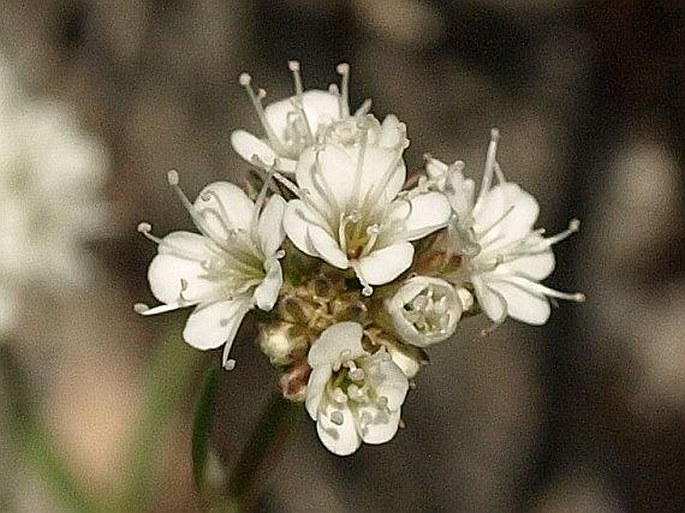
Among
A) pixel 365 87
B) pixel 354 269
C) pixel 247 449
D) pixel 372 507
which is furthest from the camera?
pixel 365 87

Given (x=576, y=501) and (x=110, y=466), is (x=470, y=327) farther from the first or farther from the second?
(x=110, y=466)

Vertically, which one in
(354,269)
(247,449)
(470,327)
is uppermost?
(354,269)

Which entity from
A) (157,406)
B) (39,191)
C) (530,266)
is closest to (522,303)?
(530,266)

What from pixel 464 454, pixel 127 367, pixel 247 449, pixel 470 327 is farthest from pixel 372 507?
pixel 247 449

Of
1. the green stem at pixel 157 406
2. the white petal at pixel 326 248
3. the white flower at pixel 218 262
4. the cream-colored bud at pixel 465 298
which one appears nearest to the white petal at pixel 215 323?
the white flower at pixel 218 262

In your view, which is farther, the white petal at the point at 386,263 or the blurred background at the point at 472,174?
the blurred background at the point at 472,174

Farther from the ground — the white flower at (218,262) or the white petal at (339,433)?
the white flower at (218,262)

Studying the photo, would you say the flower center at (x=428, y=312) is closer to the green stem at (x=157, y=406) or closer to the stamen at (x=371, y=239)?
the stamen at (x=371, y=239)
